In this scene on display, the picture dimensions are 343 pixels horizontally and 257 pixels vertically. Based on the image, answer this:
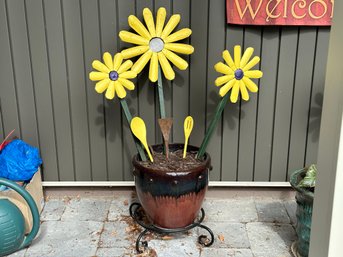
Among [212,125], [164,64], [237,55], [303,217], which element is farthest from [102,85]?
[303,217]

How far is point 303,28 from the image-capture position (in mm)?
2447

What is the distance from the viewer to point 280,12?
7.75 ft

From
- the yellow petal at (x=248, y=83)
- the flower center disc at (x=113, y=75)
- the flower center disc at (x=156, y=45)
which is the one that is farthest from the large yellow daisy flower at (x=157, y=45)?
the yellow petal at (x=248, y=83)

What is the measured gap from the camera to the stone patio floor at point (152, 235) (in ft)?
7.32

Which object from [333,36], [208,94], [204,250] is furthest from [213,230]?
Answer: [333,36]

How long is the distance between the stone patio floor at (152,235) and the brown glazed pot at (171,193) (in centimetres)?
19

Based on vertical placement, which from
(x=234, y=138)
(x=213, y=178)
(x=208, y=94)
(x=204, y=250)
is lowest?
(x=204, y=250)

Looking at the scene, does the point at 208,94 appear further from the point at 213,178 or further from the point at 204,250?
the point at 204,250

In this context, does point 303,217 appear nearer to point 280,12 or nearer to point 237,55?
point 237,55

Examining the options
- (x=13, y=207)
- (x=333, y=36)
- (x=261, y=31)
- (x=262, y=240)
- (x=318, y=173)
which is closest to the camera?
(x=333, y=36)

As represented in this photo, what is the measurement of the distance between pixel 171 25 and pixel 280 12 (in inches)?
26.4

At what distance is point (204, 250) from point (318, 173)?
126cm

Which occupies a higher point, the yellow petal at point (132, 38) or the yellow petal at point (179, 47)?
the yellow petal at point (132, 38)

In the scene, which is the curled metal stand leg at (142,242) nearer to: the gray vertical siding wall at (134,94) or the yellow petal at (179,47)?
the gray vertical siding wall at (134,94)
